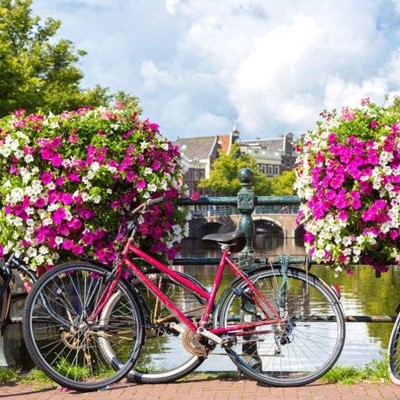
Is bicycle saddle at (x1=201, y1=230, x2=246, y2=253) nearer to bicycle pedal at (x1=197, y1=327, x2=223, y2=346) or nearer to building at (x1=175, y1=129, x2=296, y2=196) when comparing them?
bicycle pedal at (x1=197, y1=327, x2=223, y2=346)

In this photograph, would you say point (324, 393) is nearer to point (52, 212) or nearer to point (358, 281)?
point (52, 212)

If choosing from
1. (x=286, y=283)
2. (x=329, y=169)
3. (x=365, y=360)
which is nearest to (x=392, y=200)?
(x=329, y=169)

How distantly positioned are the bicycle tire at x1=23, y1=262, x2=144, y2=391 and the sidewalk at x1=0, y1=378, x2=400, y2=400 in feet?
0.33

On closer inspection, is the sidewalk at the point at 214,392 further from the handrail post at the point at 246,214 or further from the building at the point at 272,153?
the building at the point at 272,153

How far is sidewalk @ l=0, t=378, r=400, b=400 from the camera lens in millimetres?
4230

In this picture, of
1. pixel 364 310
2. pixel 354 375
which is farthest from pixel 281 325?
pixel 364 310

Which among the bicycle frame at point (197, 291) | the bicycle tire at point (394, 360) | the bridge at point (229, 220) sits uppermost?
the bridge at point (229, 220)

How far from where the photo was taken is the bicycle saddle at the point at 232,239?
14.9 feet

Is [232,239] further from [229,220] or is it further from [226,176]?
[229,220]

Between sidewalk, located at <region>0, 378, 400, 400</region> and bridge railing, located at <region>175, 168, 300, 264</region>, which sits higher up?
bridge railing, located at <region>175, 168, 300, 264</region>

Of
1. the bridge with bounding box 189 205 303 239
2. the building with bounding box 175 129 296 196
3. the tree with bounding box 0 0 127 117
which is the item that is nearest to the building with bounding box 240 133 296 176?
the building with bounding box 175 129 296 196

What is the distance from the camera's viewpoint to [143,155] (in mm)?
4980

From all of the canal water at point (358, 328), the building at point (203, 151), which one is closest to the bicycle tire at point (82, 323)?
the canal water at point (358, 328)

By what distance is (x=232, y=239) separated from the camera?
4.53m
